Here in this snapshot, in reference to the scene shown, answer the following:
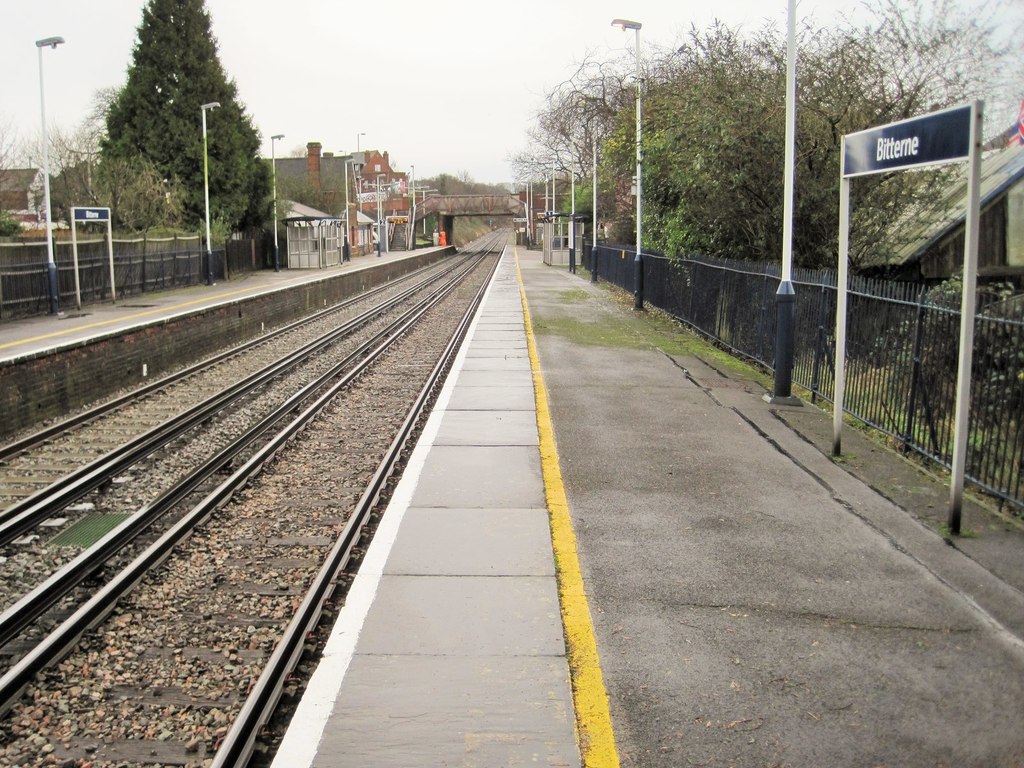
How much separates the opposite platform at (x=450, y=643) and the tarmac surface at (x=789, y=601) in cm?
31

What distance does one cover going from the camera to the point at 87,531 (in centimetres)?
779

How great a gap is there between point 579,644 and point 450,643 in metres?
0.64

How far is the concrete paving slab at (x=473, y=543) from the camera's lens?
5949 millimetres

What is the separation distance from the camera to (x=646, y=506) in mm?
7270

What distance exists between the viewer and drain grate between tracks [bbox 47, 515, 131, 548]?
750 centimetres

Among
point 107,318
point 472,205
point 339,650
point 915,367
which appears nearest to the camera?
point 339,650

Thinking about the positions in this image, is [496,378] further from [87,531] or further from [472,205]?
[472,205]

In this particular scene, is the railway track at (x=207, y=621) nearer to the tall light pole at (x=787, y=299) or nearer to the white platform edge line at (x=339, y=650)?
the white platform edge line at (x=339, y=650)

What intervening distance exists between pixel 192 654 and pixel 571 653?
2123mm

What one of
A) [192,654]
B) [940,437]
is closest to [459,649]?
[192,654]

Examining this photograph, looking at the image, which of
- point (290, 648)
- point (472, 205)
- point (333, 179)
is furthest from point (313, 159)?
point (290, 648)

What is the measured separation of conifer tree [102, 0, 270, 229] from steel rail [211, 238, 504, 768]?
36637mm

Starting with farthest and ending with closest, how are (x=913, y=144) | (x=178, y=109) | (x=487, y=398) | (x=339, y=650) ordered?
(x=178, y=109)
(x=487, y=398)
(x=913, y=144)
(x=339, y=650)

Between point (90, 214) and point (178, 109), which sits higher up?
point (178, 109)
